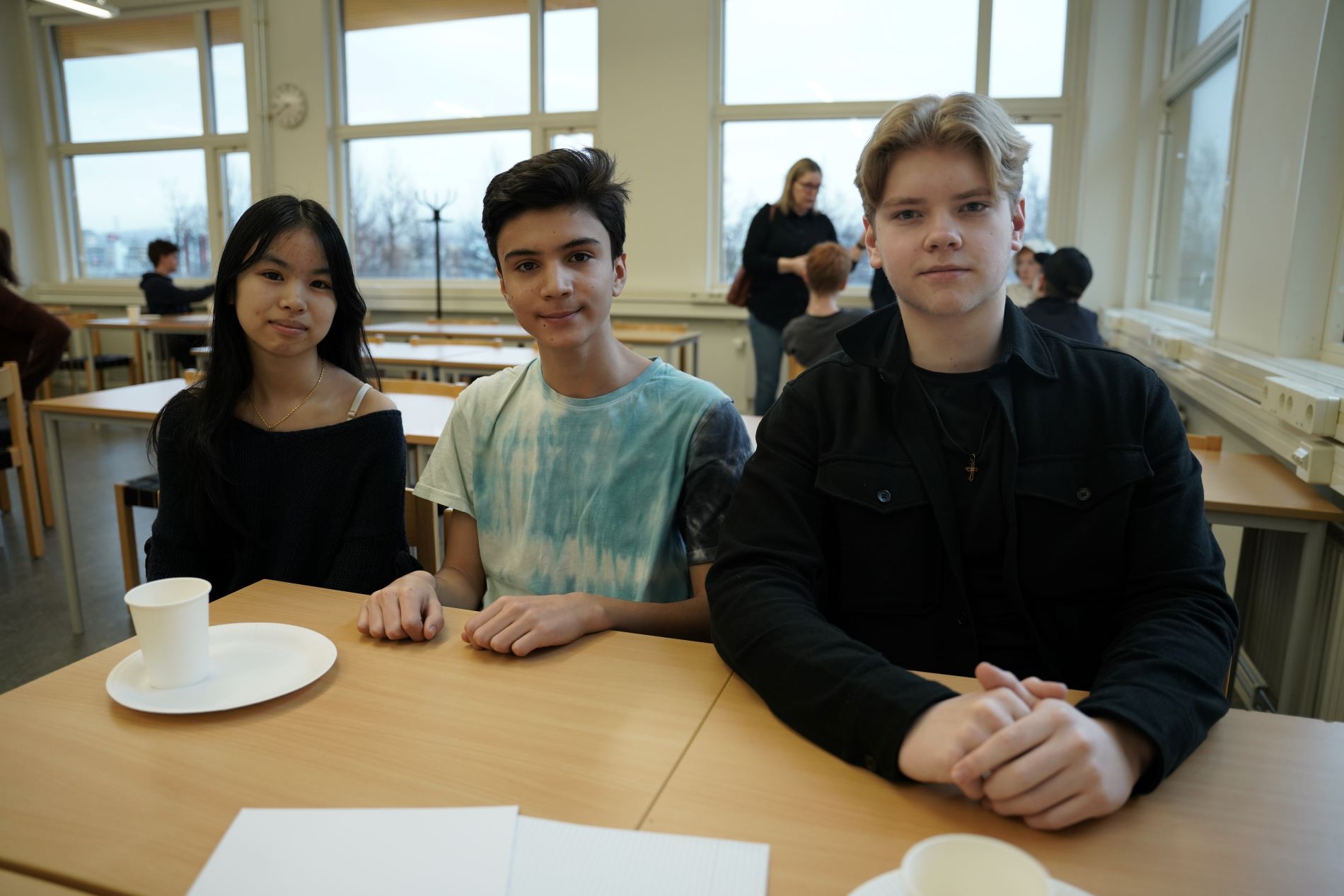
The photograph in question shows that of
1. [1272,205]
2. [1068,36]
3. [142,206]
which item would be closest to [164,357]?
[142,206]

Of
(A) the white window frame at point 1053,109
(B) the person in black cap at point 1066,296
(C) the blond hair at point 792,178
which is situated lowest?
(B) the person in black cap at point 1066,296

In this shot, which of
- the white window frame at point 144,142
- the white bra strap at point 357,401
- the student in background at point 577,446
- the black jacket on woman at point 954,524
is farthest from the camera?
the white window frame at point 144,142

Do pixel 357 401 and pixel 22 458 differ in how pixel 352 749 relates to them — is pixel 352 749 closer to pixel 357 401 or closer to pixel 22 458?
pixel 357 401

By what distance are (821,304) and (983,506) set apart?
304 centimetres

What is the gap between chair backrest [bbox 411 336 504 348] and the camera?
4977 mm

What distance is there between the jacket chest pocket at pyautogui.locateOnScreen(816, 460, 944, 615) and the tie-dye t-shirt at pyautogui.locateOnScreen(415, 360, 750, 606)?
261mm

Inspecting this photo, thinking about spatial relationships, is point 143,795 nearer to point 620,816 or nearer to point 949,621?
point 620,816

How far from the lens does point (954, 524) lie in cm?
109

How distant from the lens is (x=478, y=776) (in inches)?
30.8

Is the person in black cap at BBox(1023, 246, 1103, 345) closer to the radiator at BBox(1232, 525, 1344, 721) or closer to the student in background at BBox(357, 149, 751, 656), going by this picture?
the radiator at BBox(1232, 525, 1344, 721)

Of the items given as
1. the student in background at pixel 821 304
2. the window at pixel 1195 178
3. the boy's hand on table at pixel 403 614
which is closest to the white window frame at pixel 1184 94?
the window at pixel 1195 178

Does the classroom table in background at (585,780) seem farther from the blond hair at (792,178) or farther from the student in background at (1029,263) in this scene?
the blond hair at (792,178)

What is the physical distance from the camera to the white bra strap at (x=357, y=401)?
1.64 m

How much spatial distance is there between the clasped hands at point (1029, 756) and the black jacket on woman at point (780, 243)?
14.9ft
